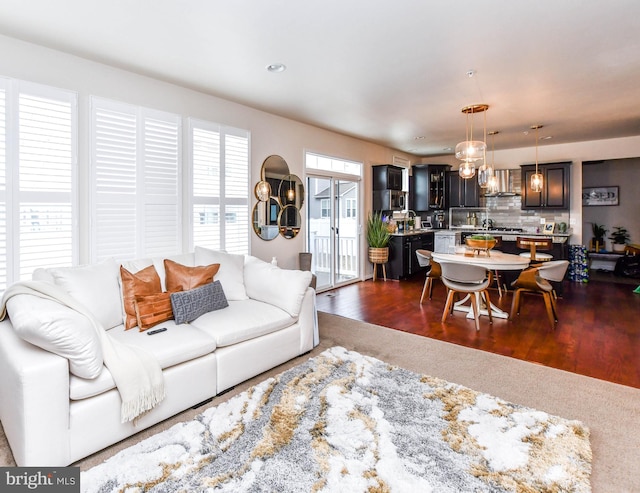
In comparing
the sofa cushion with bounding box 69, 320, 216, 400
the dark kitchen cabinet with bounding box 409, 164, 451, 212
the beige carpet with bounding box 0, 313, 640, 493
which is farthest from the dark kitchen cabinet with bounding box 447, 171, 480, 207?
the sofa cushion with bounding box 69, 320, 216, 400

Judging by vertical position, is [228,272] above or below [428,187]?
below

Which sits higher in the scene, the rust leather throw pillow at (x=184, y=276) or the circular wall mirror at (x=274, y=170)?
the circular wall mirror at (x=274, y=170)

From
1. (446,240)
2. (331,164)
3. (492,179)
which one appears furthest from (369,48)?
(446,240)

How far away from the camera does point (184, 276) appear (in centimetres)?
301

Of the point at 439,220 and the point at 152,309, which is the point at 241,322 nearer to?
the point at 152,309

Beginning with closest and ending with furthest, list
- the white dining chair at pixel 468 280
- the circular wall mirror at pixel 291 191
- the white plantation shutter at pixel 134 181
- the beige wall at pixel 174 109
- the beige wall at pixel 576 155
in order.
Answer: the beige wall at pixel 174 109
the white plantation shutter at pixel 134 181
the white dining chair at pixel 468 280
the circular wall mirror at pixel 291 191
the beige wall at pixel 576 155

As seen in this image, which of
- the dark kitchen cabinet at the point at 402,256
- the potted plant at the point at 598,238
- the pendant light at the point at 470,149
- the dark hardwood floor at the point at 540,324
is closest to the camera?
the dark hardwood floor at the point at 540,324

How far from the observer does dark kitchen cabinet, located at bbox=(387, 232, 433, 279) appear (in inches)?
268

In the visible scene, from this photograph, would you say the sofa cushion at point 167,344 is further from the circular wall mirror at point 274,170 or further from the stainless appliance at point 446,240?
the stainless appliance at point 446,240

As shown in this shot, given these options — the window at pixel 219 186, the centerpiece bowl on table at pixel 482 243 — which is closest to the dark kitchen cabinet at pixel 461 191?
the centerpiece bowl on table at pixel 482 243

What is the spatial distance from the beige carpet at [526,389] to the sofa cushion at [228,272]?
2.68ft

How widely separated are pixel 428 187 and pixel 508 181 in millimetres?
1617

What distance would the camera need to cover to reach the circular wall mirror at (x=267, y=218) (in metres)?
4.67

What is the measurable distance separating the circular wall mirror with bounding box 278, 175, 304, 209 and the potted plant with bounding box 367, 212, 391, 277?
1925mm
